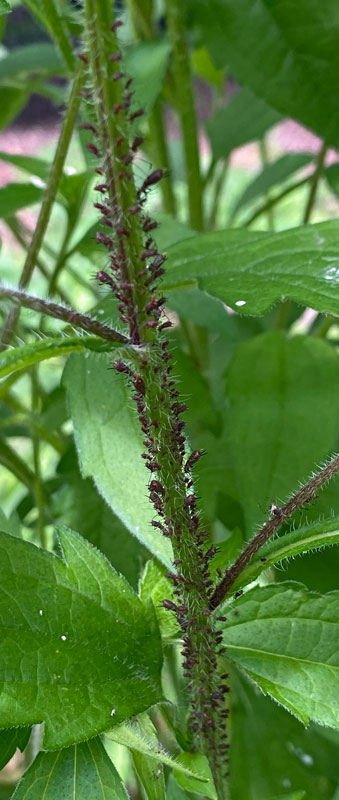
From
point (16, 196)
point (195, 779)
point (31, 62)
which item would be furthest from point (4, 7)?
point (31, 62)

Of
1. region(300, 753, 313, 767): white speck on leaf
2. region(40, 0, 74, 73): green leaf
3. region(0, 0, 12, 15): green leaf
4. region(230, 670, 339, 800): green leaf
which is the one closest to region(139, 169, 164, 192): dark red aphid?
region(0, 0, 12, 15): green leaf

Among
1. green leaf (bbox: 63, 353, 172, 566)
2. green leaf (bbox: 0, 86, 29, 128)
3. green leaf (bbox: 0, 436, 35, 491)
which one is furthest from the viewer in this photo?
green leaf (bbox: 0, 86, 29, 128)

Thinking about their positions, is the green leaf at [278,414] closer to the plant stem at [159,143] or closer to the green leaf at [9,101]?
the plant stem at [159,143]

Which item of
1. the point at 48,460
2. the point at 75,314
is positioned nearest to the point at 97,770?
the point at 75,314

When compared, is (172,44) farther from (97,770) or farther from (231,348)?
(97,770)

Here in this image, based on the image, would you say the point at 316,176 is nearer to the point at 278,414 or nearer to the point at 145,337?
the point at 278,414

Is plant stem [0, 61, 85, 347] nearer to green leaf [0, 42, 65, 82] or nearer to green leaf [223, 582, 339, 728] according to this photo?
green leaf [223, 582, 339, 728]
